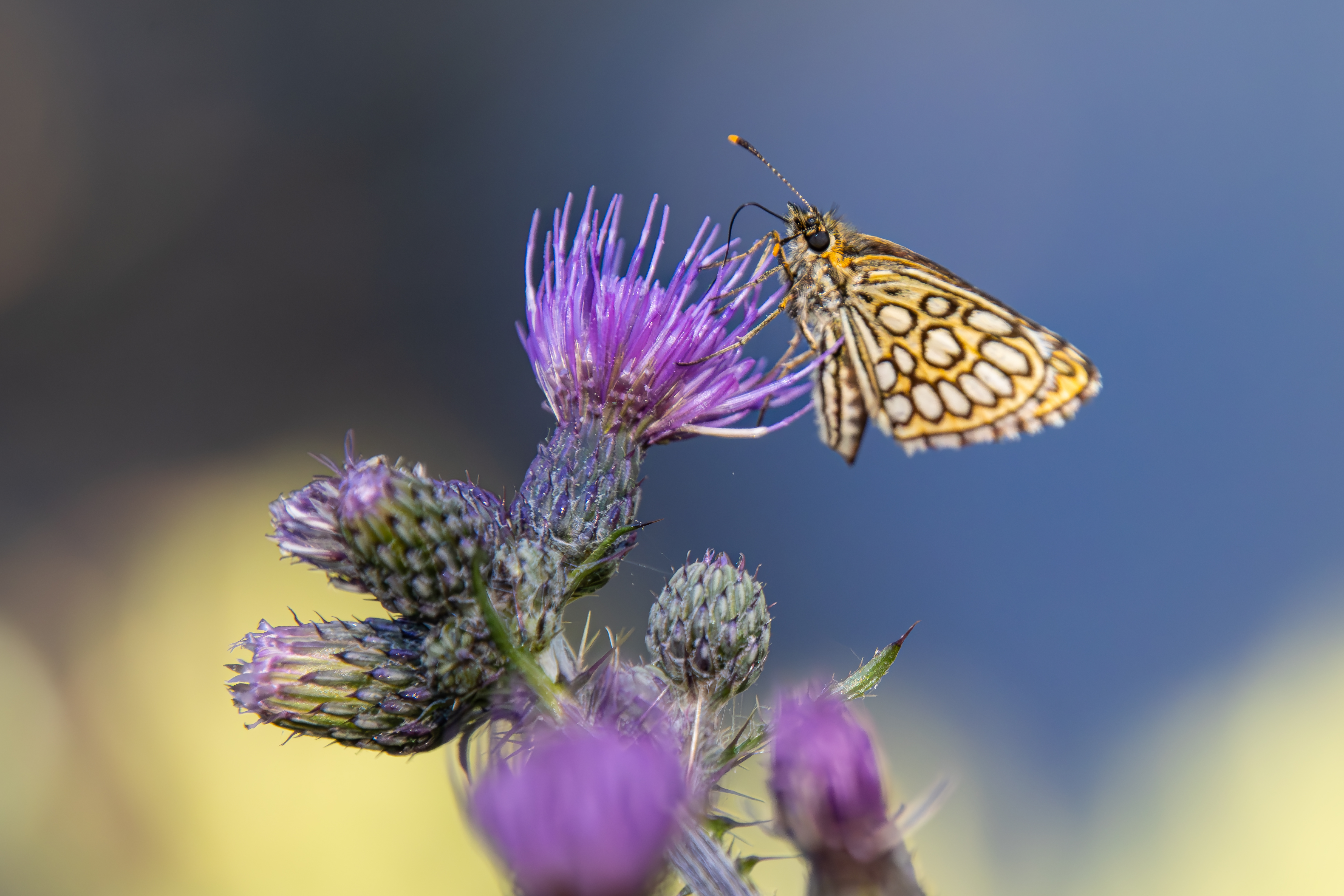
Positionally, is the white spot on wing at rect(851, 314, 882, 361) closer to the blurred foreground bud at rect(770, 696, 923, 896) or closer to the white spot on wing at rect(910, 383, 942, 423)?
the white spot on wing at rect(910, 383, 942, 423)

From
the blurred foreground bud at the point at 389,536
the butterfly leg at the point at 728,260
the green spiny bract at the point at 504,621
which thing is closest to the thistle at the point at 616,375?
the butterfly leg at the point at 728,260

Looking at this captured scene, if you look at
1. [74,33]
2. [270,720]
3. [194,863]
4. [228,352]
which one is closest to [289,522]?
[270,720]

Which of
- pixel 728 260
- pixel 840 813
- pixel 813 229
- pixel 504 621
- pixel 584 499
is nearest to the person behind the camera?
pixel 840 813

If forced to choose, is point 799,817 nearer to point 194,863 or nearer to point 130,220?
point 194,863

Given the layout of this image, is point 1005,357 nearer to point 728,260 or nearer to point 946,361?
point 946,361

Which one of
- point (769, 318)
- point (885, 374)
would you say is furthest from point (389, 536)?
point (885, 374)
